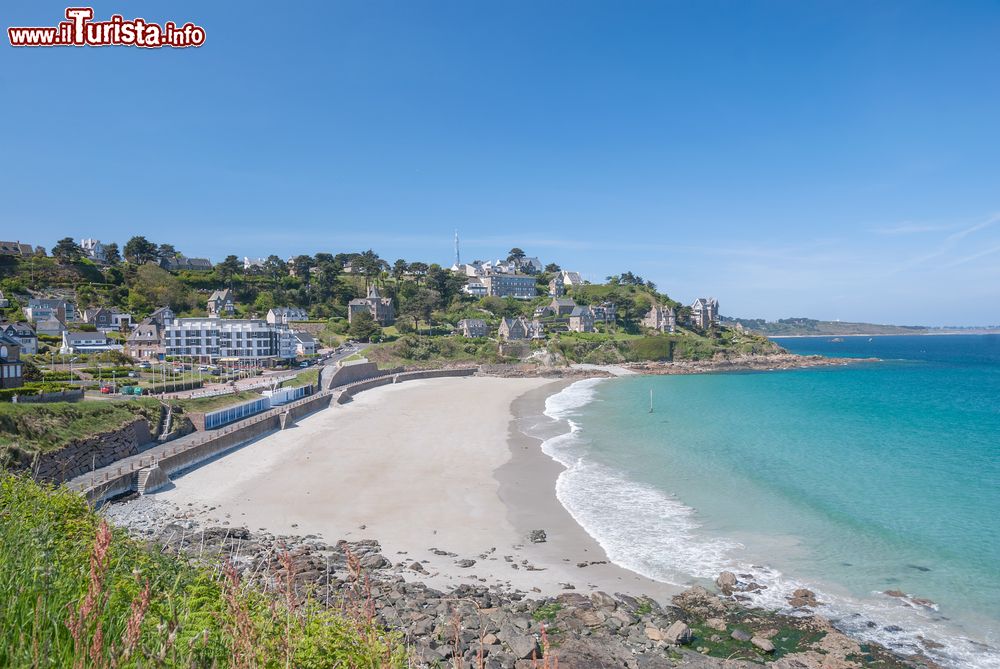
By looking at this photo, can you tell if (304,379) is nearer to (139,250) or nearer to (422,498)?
(422,498)

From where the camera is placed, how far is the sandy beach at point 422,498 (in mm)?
15914

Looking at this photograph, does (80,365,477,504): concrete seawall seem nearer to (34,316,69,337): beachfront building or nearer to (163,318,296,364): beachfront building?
(163,318,296,364): beachfront building

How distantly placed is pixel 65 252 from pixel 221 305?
82.6 feet

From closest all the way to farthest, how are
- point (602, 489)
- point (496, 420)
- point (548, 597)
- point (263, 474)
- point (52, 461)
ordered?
1. point (548, 597)
2. point (52, 461)
3. point (602, 489)
4. point (263, 474)
5. point (496, 420)

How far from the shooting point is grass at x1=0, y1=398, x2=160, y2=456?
20.6m

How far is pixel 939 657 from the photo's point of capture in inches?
465

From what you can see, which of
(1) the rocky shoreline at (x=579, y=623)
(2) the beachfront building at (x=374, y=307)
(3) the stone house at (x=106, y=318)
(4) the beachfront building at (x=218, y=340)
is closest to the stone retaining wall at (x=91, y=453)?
(1) the rocky shoreline at (x=579, y=623)

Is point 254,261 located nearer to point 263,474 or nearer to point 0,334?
point 0,334

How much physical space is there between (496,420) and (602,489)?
58.8 feet

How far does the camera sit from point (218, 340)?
5516 cm

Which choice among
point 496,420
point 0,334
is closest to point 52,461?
point 0,334

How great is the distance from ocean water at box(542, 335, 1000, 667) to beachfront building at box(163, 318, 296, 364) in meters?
31.0

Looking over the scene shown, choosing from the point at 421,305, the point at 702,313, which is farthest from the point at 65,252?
the point at 702,313

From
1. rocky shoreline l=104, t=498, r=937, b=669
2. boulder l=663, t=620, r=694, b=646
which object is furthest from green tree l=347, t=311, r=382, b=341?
boulder l=663, t=620, r=694, b=646
